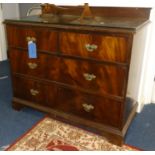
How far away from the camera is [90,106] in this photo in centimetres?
161

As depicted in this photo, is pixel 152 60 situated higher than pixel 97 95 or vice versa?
pixel 152 60

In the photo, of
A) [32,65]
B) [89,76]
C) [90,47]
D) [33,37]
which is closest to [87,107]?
[89,76]

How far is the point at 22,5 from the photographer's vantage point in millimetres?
3082

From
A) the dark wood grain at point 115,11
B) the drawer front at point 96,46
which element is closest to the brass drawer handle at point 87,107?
the drawer front at point 96,46

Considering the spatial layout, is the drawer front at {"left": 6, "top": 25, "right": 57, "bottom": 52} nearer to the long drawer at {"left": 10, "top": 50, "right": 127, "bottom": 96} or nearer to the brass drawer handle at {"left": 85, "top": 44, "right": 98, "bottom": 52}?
the long drawer at {"left": 10, "top": 50, "right": 127, "bottom": 96}

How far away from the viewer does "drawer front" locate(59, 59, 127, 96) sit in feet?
4.67

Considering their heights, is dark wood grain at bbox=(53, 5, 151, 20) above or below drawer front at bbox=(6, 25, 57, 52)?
above

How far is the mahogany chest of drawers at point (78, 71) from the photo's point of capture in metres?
1.39

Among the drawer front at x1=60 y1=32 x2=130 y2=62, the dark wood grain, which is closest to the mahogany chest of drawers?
the drawer front at x1=60 y1=32 x2=130 y2=62

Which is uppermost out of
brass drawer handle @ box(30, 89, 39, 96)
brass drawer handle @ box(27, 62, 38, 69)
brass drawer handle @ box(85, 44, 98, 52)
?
brass drawer handle @ box(85, 44, 98, 52)

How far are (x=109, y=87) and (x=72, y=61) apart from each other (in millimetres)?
326

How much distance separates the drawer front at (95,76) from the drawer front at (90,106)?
0.25ft

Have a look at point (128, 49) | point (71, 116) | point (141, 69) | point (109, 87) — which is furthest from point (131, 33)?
point (71, 116)

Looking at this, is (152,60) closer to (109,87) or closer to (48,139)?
(109,87)
